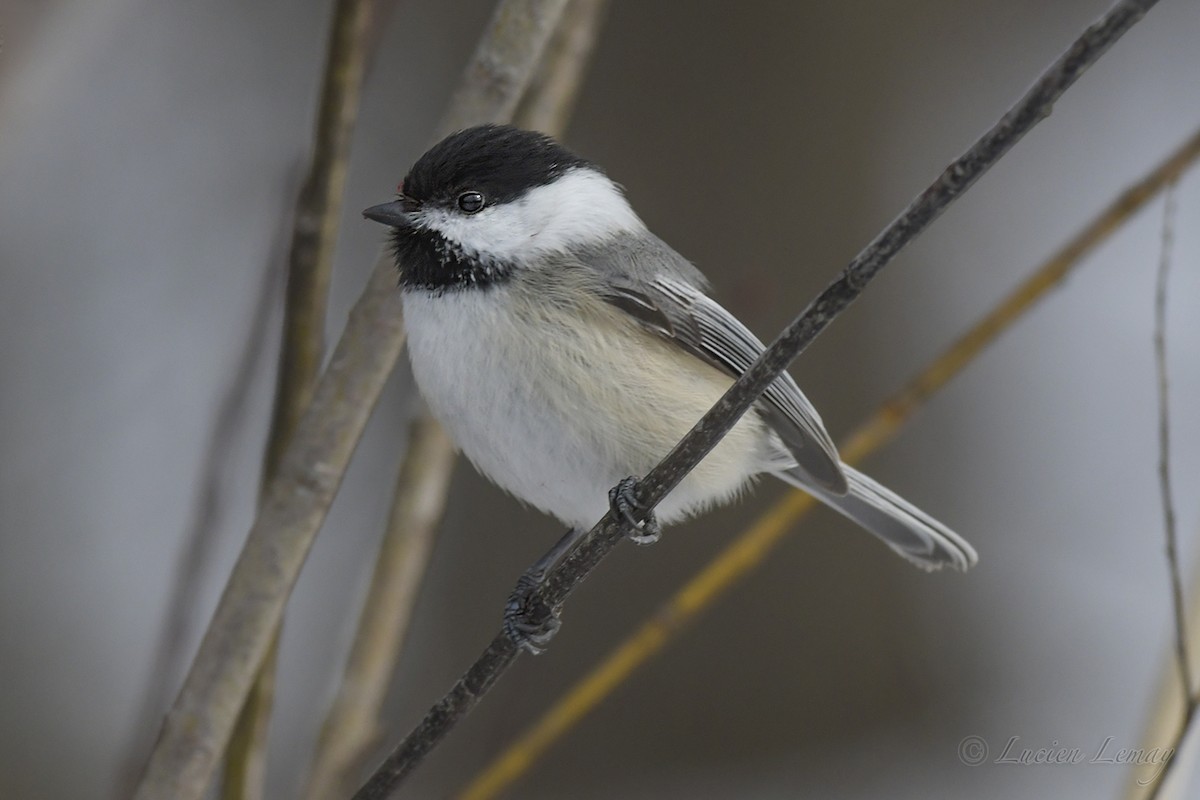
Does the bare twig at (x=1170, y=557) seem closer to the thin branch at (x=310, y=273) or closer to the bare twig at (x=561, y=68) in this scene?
the bare twig at (x=561, y=68)

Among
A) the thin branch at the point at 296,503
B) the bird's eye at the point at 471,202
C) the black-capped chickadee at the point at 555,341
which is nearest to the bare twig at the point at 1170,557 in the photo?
the black-capped chickadee at the point at 555,341

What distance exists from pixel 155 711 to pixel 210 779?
139mm

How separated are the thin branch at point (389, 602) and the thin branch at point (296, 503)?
0.57 feet

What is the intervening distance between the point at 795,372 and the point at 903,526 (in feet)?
3.38

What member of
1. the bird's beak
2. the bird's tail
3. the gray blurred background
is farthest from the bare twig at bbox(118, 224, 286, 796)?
the gray blurred background

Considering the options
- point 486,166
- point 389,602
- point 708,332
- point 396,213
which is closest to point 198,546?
point 389,602

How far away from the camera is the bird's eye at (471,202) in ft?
5.47

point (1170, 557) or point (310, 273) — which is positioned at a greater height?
point (1170, 557)

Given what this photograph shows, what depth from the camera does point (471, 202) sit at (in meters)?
1.67

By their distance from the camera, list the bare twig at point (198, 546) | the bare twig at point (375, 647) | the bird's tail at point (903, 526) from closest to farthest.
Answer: the bare twig at point (198, 546), the bare twig at point (375, 647), the bird's tail at point (903, 526)

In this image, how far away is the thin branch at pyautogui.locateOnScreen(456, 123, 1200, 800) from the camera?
1.29 meters

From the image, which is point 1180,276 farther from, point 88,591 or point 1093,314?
point 88,591

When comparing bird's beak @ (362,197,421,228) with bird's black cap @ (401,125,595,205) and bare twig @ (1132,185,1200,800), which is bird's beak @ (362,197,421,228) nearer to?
bird's black cap @ (401,125,595,205)

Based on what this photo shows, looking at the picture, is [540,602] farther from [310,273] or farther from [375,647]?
[310,273]
